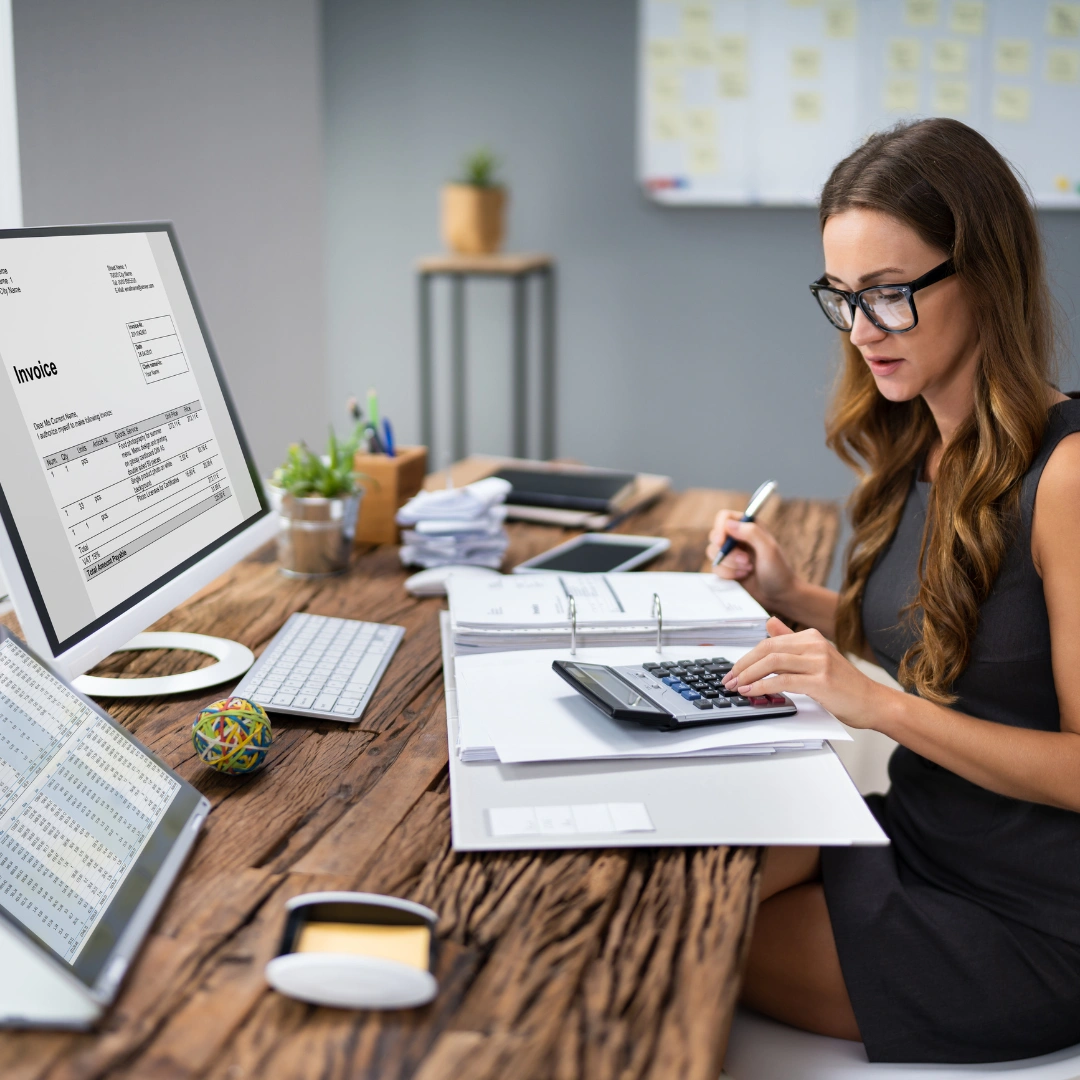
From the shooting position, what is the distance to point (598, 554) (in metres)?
1.58

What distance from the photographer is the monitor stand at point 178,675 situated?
1090 mm

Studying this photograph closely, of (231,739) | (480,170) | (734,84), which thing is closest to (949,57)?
(734,84)

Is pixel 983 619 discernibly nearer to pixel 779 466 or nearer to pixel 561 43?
pixel 779 466

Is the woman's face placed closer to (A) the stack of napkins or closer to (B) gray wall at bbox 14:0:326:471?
(A) the stack of napkins

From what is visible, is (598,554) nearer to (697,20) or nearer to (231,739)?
(231,739)

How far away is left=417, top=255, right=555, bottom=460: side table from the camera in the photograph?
11.5ft

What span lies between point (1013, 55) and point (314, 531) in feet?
9.19

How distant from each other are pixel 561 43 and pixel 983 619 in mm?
2959

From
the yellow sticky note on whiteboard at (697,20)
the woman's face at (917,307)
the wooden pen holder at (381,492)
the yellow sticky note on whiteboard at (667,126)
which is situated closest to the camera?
the woman's face at (917,307)

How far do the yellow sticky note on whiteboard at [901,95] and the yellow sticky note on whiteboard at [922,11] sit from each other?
163 mm

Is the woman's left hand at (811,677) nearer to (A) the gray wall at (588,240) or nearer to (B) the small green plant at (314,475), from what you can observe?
(B) the small green plant at (314,475)

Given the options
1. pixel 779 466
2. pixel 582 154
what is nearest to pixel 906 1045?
pixel 779 466

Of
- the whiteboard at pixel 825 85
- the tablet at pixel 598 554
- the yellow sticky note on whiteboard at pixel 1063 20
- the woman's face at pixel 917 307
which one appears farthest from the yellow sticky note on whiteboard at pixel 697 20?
the woman's face at pixel 917 307

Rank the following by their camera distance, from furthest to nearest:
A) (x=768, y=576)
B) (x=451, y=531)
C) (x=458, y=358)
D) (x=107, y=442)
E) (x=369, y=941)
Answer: (x=458, y=358) < (x=451, y=531) < (x=768, y=576) < (x=107, y=442) < (x=369, y=941)
